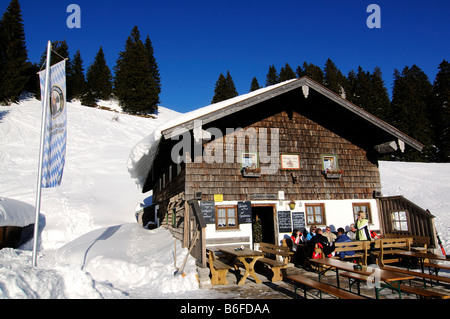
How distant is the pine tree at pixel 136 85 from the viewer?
196 ft

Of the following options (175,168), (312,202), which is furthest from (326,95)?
(175,168)

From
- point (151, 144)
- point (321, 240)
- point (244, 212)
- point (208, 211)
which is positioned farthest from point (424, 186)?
point (151, 144)

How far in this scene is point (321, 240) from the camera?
29.9 ft

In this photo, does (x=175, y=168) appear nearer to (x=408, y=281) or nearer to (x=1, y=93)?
(x=408, y=281)

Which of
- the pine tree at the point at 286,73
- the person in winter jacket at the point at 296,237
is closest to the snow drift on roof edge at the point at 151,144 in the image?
the person in winter jacket at the point at 296,237

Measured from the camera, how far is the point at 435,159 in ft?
147

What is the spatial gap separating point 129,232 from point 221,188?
18.9 feet

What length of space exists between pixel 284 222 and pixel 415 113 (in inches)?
1919

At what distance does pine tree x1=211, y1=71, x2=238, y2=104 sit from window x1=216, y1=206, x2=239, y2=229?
61.2 m

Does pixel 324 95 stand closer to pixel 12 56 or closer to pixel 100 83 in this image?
pixel 12 56

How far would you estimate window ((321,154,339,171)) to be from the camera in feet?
41.2

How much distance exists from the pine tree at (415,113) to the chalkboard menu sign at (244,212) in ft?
133

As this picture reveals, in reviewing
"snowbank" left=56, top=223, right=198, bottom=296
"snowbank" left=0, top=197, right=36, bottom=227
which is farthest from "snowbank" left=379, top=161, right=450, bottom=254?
"snowbank" left=0, top=197, right=36, bottom=227

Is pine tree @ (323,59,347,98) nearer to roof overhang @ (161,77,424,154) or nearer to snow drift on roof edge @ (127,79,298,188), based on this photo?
roof overhang @ (161,77,424,154)
